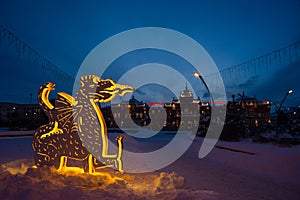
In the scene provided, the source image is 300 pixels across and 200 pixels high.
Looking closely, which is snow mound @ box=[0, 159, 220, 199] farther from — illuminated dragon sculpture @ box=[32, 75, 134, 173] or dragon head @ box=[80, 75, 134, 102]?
dragon head @ box=[80, 75, 134, 102]

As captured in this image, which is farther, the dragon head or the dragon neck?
the dragon head

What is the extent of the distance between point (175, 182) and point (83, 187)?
7.49 ft

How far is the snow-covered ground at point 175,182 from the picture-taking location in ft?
13.6

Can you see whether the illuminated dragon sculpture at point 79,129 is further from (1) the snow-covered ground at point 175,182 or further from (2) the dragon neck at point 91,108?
(1) the snow-covered ground at point 175,182

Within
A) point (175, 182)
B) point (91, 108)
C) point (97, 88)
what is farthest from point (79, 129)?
point (175, 182)

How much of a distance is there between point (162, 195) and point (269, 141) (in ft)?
41.9

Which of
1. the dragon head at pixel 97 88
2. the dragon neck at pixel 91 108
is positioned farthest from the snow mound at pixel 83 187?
the dragon head at pixel 97 88

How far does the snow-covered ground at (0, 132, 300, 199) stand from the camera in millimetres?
4145

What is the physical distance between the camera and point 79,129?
5453mm

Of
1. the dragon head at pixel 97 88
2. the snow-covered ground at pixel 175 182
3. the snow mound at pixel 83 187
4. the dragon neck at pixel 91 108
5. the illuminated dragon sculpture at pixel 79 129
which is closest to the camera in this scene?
the snow mound at pixel 83 187

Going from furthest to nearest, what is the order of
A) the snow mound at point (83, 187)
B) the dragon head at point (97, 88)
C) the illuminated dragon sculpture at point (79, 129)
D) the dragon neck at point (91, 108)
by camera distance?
the dragon head at point (97, 88)
the dragon neck at point (91, 108)
the illuminated dragon sculpture at point (79, 129)
the snow mound at point (83, 187)

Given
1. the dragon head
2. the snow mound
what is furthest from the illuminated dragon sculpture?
the snow mound

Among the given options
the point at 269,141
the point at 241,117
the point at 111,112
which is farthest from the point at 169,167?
the point at 111,112

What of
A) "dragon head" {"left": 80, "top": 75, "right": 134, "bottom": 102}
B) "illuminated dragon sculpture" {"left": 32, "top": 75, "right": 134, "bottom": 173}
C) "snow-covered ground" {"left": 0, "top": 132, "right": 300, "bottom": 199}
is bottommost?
"snow-covered ground" {"left": 0, "top": 132, "right": 300, "bottom": 199}
